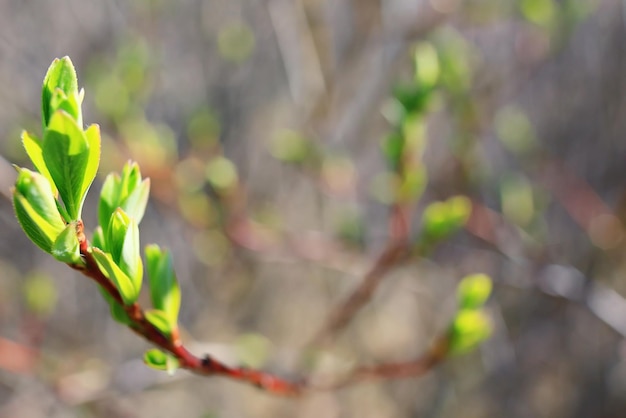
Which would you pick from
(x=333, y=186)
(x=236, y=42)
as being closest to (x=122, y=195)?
(x=333, y=186)

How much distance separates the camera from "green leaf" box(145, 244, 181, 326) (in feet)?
1.51

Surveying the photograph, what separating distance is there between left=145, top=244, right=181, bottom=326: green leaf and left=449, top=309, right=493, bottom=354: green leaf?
0.34 m

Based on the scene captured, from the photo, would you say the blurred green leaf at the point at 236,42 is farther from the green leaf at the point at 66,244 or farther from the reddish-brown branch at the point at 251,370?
the green leaf at the point at 66,244

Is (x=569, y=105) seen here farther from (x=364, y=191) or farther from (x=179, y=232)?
(x=179, y=232)

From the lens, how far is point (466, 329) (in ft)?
2.18

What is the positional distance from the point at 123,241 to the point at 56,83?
0.10 m

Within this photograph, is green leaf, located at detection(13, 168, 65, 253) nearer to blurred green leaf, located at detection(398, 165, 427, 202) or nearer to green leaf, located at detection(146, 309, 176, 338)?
green leaf, located at detection(146, 309, 176, 338)

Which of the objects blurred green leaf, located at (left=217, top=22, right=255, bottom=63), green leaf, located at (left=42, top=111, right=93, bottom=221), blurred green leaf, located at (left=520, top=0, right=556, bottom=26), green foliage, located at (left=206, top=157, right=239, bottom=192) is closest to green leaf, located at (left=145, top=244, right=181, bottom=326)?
green leaf, located at (left=42, top=111, right=93, bottom=221)

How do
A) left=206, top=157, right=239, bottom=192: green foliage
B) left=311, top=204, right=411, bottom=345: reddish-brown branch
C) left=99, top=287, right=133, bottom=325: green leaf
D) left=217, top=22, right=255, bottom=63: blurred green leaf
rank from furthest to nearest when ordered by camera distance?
left=217, top=22, right=255, bottom=63: blurred green leaf
left=206, top=157, right=239, bottom=192: green foliage
left=311, top=204, right=411, bottom=345: reddish-brown branch
left=99, top=287, right=133, bottom=325: green leaf

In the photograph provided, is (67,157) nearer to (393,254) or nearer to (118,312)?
(118,312)

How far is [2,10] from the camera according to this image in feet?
5.97

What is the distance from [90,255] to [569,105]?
2.11 m

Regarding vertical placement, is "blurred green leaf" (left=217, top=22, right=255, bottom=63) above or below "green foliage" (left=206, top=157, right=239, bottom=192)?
above

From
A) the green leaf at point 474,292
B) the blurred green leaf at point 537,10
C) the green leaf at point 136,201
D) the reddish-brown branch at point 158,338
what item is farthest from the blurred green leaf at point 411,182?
the blurred green leaf at point 537,10
